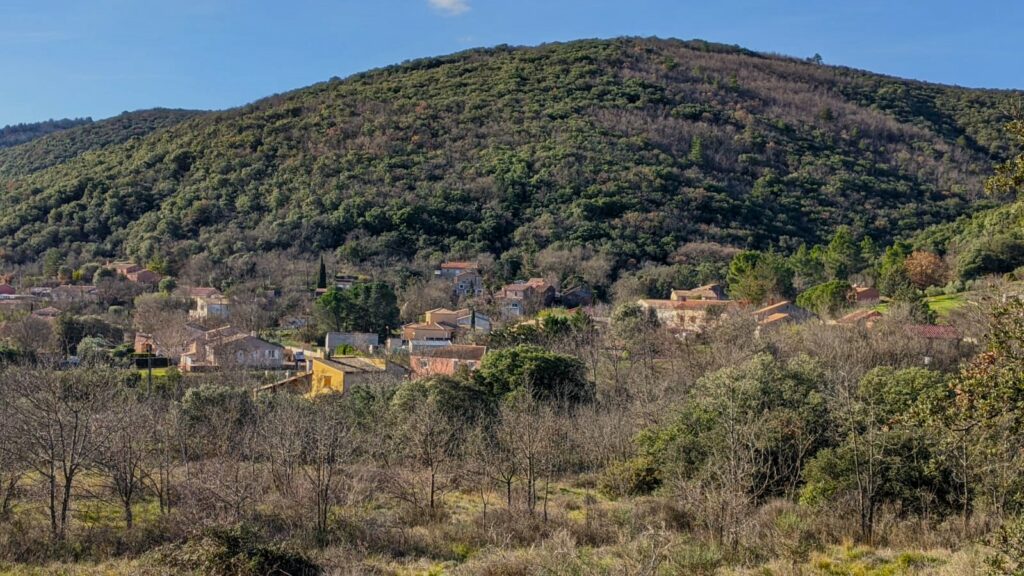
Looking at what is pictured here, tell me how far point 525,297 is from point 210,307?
16.5 metres

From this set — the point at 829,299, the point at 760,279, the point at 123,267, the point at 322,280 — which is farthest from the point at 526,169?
the point at 829,299

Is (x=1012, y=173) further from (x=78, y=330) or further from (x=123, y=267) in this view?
(x=123, y=267)

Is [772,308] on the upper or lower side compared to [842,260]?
lower

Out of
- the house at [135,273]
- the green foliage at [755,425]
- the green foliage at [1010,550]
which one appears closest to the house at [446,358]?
the green foliage at [755,425]

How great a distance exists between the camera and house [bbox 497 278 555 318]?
1694 inches

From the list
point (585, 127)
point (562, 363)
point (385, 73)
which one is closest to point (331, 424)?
point (562, 363)

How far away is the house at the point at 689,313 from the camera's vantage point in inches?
1232

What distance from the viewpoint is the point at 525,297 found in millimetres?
44812

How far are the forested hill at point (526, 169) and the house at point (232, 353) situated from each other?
21.6 meters

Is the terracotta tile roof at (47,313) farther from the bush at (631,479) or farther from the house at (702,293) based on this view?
the bush at (631,479)

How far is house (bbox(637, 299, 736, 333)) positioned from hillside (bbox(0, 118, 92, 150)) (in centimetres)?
11934

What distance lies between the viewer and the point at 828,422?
46.9 ft

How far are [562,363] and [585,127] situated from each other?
181 ft

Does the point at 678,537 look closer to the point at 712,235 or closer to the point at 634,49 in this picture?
the point at 712,235
